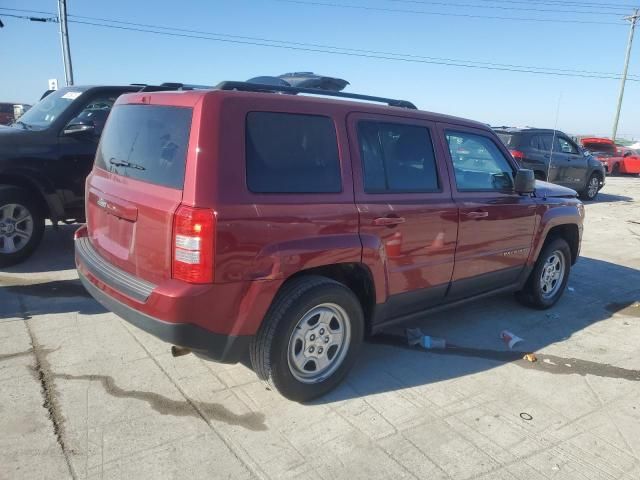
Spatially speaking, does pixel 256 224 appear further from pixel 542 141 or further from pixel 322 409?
pixel 542 141

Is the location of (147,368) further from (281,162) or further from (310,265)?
(281,162)

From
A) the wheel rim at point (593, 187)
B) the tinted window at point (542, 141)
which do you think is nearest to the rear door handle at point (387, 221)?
the tinted window at point (542, 141)

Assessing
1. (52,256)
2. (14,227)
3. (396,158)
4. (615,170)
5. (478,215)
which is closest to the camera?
(396,158)

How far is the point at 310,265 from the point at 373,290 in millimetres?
628

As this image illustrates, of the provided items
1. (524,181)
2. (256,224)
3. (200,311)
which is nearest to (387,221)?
(256,224)

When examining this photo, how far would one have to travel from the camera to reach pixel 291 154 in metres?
2.97

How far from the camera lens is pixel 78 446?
2.67 metres

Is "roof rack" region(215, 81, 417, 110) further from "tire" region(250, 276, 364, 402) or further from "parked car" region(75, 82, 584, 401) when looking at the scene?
"tire" region(250, 276, 364, 402)

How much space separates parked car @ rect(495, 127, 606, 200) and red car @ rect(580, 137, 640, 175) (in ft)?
30.7

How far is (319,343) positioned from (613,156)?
24.1 meters

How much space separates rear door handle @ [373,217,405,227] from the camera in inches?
130

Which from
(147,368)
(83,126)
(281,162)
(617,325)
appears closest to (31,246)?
(83,126)

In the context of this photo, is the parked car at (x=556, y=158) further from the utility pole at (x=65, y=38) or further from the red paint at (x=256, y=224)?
the utility pole at (x=65, y=38)

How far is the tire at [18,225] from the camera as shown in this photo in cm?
544
